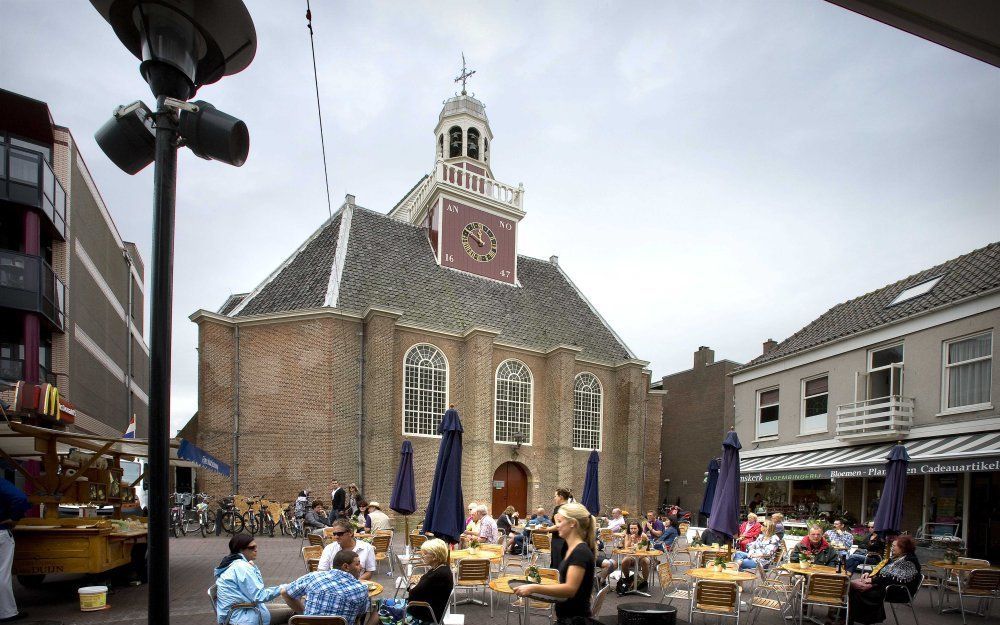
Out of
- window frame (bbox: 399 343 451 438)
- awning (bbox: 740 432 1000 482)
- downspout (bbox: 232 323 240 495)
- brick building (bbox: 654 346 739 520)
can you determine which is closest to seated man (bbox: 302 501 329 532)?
downspout (bbox: 232 323 240 495)

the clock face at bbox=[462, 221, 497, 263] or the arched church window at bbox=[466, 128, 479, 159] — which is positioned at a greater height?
the arched church window at bbox=[466, 128, 479, 159]

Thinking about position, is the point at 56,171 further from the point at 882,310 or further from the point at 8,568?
the point at 882,310

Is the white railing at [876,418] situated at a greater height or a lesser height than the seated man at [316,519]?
greater

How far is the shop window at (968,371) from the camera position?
14102 millimetres

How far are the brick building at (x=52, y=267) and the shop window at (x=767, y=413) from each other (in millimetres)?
22552

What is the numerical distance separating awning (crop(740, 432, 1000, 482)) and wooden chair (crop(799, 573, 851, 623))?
24.2 ft

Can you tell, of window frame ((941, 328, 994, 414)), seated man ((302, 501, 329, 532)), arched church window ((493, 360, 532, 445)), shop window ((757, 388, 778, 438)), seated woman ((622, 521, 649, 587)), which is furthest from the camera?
arched church window ((493, 360, 532, 445))

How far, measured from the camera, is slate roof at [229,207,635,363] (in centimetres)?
2427

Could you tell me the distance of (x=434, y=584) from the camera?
18.7 ft

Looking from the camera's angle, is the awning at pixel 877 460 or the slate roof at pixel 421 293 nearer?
the awning at pixel 877 460

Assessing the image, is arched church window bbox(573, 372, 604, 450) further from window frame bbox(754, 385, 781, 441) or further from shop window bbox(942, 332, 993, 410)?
shop window bbox(942, 332, 993, 410)

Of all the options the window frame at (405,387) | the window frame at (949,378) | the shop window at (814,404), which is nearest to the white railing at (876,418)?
the window frame at (949,378)

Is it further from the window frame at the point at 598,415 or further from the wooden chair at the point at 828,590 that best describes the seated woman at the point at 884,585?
the window frame at the point at 598,415

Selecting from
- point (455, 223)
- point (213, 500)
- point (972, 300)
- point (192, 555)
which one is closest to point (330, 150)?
point (192, 555)
